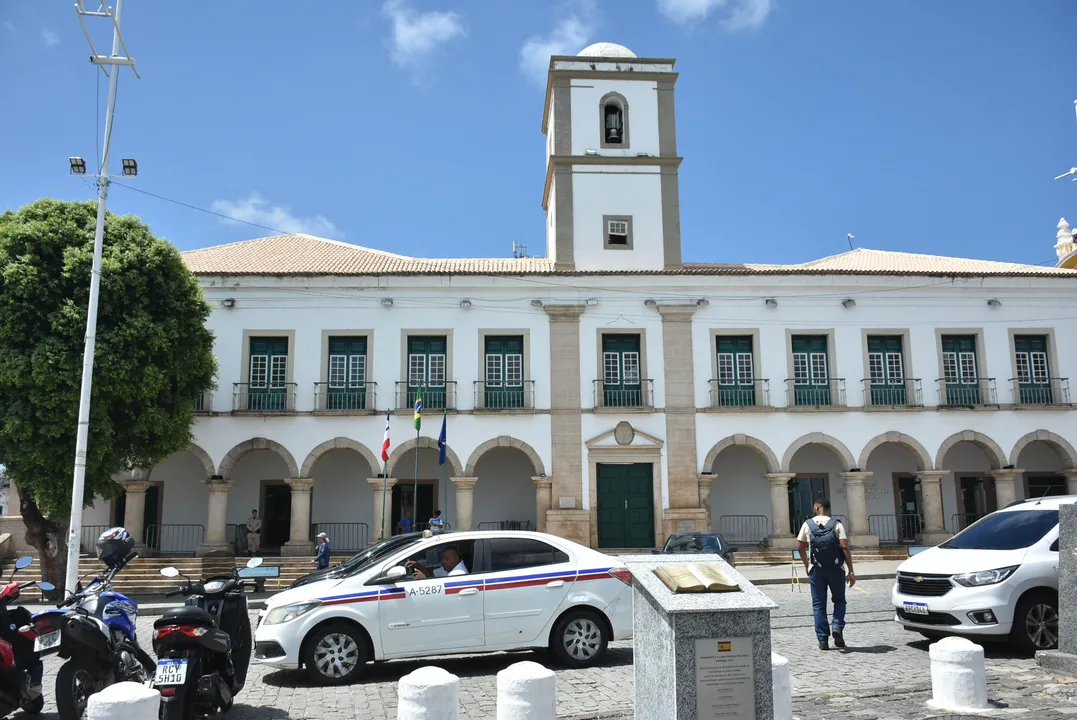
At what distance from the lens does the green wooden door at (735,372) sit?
76.6 ft

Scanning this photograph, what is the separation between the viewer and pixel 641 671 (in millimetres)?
5539

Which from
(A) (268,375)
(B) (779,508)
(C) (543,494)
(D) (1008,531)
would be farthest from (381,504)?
(D) (1008,531)

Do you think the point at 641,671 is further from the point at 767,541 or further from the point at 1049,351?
the point at 1049,351

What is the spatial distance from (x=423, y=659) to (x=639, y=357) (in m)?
14.6

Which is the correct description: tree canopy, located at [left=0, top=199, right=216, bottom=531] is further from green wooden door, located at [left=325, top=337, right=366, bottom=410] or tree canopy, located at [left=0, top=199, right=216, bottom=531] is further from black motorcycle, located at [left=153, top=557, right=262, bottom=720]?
black motorcycle, located at [left=153, top=557, right=262, bottom=720]

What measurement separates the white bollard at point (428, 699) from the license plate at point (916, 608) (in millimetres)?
5732

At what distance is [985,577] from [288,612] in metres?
6.94

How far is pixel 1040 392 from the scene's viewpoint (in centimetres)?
2405

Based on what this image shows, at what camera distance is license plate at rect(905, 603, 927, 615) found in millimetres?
9195

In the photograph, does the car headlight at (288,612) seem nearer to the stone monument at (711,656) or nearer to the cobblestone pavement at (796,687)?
the cobblestone pavement at (796,687)

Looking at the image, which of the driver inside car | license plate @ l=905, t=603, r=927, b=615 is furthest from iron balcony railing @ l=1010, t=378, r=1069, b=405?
the driver inside car

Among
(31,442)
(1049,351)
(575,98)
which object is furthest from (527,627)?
(1049,351)

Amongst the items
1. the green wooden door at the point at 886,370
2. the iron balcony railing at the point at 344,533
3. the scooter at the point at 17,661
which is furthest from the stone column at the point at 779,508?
the scooter at the point at 17,661

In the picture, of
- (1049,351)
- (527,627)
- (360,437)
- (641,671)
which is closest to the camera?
(641,671)
